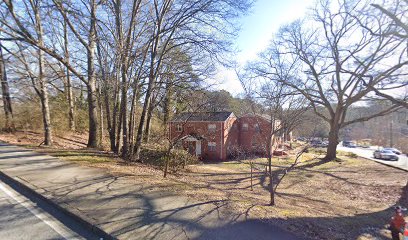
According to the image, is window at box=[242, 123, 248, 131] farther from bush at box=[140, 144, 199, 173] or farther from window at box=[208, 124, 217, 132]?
bush at box=[140, 144, 199, 173]

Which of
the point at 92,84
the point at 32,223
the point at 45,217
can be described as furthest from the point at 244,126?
the point at 32,223

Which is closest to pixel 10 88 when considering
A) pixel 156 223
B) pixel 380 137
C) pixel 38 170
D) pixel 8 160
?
pixel 8 160

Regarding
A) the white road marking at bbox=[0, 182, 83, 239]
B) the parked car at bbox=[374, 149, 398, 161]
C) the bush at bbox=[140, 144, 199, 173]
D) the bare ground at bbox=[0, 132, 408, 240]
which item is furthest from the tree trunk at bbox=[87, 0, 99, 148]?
the parked car at bbox=[374, 149, 398, 161]

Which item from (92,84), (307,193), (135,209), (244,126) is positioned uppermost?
(92,84)

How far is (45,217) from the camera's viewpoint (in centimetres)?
480

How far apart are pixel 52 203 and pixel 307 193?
11583 millimetres

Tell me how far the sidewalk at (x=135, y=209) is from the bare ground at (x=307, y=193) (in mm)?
551

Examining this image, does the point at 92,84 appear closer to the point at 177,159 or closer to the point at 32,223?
the point at 177,159

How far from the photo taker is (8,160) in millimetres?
9578

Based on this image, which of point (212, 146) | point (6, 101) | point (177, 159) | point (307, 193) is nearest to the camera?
point (307, 193)

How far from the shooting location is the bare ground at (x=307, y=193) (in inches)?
225

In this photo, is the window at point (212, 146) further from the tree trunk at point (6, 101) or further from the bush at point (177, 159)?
the tree trunk at point (6, 101)

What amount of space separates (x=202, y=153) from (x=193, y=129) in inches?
130

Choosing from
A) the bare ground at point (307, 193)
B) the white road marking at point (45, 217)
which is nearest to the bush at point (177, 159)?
the bare ground at point (307, 193)
